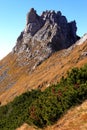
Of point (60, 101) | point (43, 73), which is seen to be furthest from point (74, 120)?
point (43, 73)

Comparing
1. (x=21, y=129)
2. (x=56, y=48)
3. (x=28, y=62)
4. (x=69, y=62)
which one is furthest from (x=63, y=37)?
(x=21, y=129)

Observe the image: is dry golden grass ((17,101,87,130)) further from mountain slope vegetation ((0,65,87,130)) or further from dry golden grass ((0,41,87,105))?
dry golden grass ((0,41,87,105))

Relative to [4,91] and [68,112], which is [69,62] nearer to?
[4,91]

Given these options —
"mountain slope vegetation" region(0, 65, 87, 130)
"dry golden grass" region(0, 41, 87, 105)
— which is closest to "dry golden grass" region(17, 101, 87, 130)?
"mountain slope vegetation" region(0, 65, 87, 130)

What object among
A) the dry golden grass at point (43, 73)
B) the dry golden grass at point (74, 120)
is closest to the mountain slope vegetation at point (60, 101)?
the dry golden grass at point (74, 120)

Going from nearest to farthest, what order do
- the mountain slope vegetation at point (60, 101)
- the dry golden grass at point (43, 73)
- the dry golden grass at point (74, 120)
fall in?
1. the dry golden grass at point (74, 120)
2. the mountain slope vegetation at point (60, 101)
3. the dry golden grass at point (43, 73)

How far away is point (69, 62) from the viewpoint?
152 m

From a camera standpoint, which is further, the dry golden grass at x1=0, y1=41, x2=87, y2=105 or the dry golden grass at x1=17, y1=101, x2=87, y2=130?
the dry golden grass at x1=0, y1=41, x2=87, y2=105

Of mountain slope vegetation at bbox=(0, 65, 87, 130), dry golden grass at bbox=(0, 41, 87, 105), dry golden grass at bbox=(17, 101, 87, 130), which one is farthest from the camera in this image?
dry golden grass at bbox=(0, 41, 87, 105)

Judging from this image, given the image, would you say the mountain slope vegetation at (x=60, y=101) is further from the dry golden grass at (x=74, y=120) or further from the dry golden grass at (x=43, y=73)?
the dry golden grass at (x=43, y=73)

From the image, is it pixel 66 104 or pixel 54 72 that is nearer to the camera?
pixel 66 104

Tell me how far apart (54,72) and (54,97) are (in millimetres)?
113324

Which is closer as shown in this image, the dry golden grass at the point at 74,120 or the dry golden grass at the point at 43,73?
the dry golden grass at the point at 74,120

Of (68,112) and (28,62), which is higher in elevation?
(28,62)
